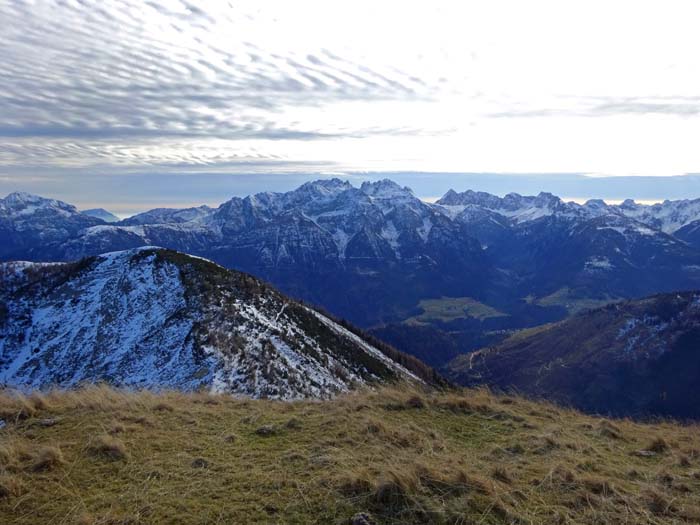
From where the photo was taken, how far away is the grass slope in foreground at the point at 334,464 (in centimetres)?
766

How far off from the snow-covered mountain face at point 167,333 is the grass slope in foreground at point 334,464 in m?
37.9

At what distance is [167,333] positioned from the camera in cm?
6369

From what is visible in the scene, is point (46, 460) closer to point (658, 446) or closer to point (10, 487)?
point (10, 487)

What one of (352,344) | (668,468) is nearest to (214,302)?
(352,344)

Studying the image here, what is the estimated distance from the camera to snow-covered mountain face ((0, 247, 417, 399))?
56281 mm

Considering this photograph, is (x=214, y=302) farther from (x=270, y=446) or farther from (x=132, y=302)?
(x=270, y=446)

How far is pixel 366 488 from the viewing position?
816cm

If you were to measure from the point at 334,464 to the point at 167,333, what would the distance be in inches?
2376

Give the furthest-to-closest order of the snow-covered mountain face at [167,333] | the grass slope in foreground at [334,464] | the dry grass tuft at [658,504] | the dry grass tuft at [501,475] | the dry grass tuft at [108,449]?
the snow-covered mountain face at [167,333], the dry grass tuft at [108,449], the dry grass tuft at [501,475], the dry grass tuft at [658,504], the grass slope in foreground at [334,464]

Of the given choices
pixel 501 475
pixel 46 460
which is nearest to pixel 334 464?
pixel 501 475

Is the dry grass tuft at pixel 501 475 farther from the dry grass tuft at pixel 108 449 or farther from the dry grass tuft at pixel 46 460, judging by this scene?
the dry grass tuft at pixel 46 460

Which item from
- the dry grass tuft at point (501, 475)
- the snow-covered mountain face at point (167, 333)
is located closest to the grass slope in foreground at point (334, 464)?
the dry grass tuft at point (501, 475)

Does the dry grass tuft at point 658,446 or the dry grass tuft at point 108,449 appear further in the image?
the dry grass tuft at point 658,446

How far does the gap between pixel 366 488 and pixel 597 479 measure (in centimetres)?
481
